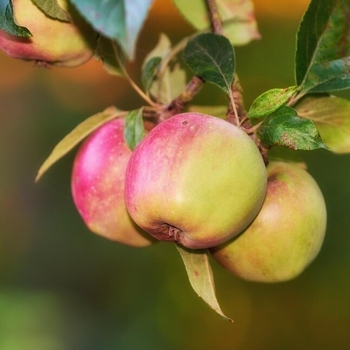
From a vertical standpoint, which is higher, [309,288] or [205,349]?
[309,288]

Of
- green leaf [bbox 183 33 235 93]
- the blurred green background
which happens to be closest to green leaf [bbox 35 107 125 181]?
green leaf [bbox 183 33 235 93]

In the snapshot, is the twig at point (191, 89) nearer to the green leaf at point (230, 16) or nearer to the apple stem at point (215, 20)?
the apple stem at point (215, 20)

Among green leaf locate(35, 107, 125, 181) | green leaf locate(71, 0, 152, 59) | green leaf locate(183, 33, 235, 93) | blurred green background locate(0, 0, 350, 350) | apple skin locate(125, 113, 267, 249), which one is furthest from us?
blurred green background locate(0, 0, 350, 350)

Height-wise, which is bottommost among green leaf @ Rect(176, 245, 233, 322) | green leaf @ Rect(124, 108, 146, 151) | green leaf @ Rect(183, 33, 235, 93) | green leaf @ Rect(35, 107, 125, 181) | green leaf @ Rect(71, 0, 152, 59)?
green leaf @ Rect(176, 245, 233, 322)

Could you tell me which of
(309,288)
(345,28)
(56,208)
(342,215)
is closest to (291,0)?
(342,215)

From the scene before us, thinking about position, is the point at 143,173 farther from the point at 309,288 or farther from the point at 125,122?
the point at 309,288

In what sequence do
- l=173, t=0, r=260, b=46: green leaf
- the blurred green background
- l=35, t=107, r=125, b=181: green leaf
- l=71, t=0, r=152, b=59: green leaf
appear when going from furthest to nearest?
the blurred green background → l=173, t=0, r=260, b=46: green leaf → l=35, t=107, r=125, b=181: green leaf → l=71, t=0, r=152, b=59: green leaf

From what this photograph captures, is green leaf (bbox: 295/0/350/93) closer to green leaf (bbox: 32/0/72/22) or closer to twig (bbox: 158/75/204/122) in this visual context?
twig (bbox: 158/75/204/122)
